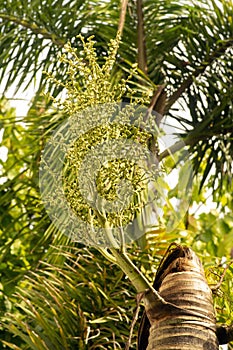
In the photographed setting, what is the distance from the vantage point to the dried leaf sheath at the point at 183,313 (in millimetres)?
1184

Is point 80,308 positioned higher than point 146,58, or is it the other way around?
point 146,58

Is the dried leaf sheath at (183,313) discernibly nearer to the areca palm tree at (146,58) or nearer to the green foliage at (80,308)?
the green foliage at (80,308)

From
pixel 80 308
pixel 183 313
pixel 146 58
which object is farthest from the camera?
pixel 146 58

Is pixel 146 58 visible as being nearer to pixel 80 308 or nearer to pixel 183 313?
pixel 80 308

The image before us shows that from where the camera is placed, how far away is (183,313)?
121cm

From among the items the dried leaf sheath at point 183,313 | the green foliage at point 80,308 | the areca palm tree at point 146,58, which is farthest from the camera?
the areca palm tree at point 146,58

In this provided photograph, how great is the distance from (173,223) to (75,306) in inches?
15.3

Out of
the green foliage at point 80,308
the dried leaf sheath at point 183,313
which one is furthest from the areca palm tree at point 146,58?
the dried leaf sheath at point 183,313

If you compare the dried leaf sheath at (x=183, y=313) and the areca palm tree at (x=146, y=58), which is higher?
the areca palm tree at (x=146, y=58)

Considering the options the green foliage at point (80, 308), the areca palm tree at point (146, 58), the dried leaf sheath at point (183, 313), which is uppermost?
the areca palm tree at point (146, 58)

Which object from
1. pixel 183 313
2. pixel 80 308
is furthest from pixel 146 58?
pixel 183 313

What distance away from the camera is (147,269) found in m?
2.00

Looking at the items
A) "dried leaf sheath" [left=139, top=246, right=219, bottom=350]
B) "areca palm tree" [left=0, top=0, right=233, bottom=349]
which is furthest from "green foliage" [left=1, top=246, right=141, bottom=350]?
"dried leaf sheath" [left=139, top=246, right=219, bottom=350]

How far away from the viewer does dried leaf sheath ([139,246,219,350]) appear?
1184 millimetres
